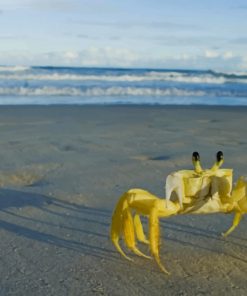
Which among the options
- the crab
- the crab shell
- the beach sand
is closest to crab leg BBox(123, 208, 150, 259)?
Answer: the crab

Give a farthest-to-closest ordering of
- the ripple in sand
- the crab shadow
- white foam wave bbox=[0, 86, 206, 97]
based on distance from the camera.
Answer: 1. white foam wave bbox=[0, 86, 206, 97]
2. the ripple in sand
3. the crab shadow

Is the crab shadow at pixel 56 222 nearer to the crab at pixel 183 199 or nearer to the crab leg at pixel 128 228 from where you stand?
the crab leg at pixel 128 228

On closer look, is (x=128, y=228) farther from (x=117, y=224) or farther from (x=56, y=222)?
(x=56, y=222)

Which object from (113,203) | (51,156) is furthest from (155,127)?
(113,203)

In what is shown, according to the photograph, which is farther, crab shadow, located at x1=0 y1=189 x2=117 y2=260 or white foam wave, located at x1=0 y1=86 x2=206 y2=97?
white foam wave, located at x1=0 y1=86 x2=206 y2=97

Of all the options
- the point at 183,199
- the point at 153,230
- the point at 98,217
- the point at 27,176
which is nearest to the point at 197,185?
the point at 183,199

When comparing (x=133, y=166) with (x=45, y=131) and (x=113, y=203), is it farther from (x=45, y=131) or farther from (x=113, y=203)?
(x=45, y=131)

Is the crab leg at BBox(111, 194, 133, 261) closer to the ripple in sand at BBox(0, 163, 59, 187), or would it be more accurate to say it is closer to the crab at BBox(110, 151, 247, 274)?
the crab at BBox(110, 151, 247, 274)

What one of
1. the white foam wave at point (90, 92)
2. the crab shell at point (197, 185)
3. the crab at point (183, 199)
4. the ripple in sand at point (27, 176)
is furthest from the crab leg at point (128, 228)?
the white foam wave at point (90, 92)
